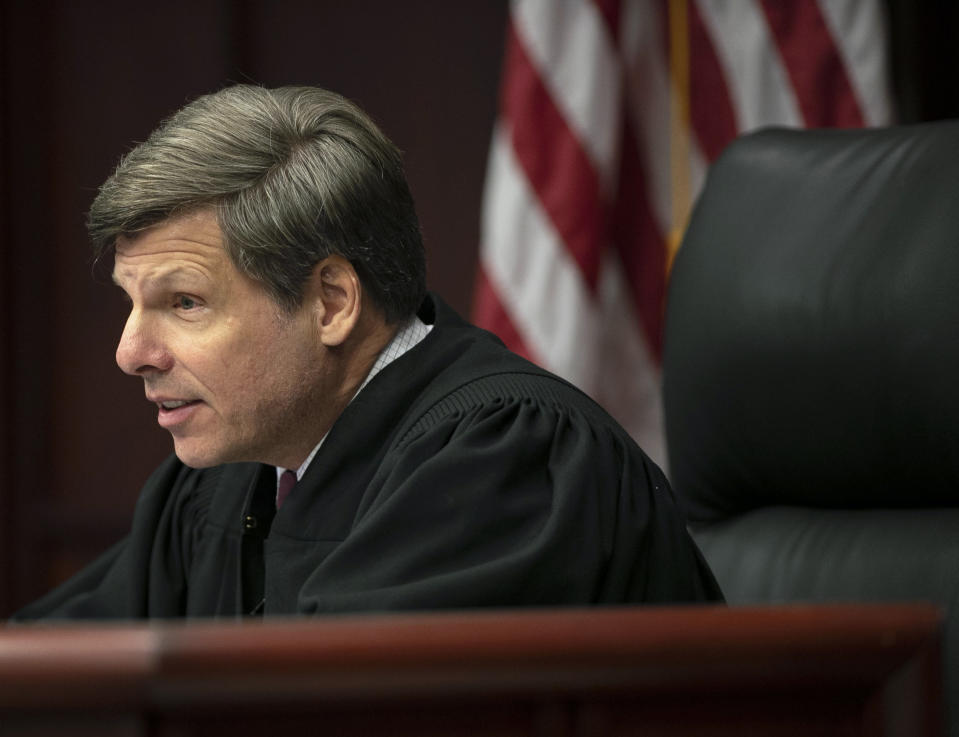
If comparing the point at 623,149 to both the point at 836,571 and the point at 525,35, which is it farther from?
the point at 836,571

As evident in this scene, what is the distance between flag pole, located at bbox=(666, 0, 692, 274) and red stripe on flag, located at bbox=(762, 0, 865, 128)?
15cm

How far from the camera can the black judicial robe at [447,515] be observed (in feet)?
3.39

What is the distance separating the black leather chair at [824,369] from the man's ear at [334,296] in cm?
36

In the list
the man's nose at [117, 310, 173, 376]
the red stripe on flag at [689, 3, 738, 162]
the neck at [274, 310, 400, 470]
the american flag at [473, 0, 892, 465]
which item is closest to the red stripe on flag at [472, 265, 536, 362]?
the american flag at [473, 0, 892, 465]

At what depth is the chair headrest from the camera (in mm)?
1230

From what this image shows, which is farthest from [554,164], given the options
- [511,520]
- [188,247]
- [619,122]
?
[511,520]

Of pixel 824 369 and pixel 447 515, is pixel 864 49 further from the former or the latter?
pixel 447 515

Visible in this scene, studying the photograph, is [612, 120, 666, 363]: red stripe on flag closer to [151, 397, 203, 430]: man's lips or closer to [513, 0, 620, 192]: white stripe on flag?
[513, 0, 620, 192]: white stripe on flag

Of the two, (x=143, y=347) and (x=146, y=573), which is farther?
(x=146, y=573)

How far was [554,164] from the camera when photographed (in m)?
2.28

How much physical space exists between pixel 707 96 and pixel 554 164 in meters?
0.30

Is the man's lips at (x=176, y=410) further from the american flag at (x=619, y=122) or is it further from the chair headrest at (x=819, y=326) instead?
the american flag at (x=619, y=122)

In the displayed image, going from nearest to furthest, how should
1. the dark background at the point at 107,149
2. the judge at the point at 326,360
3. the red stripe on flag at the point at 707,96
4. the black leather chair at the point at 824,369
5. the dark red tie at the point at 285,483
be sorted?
the judge at the point at 326,360
the black leather chair at the point at 824,369
the dark red tie at the point at 285,483
the red stripe on flag at the point at 707,96
the dark background at the point at 107,149

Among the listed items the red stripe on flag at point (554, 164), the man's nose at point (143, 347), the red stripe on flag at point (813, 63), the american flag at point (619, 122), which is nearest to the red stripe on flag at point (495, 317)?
the american flag at point (619, 122)
